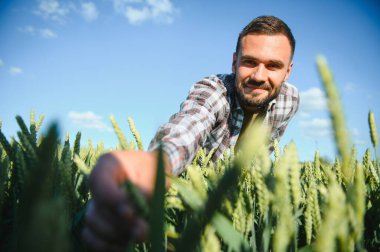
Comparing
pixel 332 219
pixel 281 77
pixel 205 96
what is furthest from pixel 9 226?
pixel 281 77

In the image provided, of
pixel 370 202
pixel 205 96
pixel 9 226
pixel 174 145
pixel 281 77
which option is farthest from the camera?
pixel 281 77

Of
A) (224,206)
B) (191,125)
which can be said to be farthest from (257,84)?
(224,206)

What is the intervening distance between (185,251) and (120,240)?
0.54 ft

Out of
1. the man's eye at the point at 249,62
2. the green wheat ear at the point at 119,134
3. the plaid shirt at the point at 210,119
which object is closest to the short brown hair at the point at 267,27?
the man's eye at the point at 249,62

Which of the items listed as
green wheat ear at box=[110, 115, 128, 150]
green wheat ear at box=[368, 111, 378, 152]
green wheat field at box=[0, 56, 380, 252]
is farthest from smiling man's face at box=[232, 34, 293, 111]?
green wheat ear at box=[110, 115, 128, 150]

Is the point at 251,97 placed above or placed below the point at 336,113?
above

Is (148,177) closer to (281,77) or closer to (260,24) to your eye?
(281,77)

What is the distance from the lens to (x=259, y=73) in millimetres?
2334

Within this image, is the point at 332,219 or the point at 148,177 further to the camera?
the point at 148,177

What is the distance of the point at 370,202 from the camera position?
0.88 m

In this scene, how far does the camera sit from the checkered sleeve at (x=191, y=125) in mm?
977

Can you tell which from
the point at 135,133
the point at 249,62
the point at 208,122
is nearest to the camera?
the point at 135,133

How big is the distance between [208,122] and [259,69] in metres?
0.95

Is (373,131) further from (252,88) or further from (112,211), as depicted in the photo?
(252,88)
